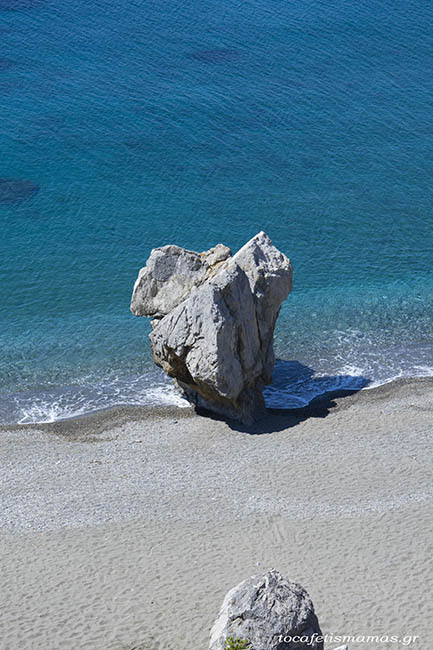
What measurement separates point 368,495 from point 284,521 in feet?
11.1

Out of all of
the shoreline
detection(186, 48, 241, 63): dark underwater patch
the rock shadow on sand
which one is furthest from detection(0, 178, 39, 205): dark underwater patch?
detection(186, 48, 241, 63): dark underwater patch

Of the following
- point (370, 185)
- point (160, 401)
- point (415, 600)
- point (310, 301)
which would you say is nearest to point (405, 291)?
point (310, 301)

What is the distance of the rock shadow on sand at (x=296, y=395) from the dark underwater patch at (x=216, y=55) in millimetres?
41955

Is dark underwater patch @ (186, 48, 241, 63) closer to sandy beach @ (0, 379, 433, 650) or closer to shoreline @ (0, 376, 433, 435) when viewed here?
shoreline @ (0, 376, 433, 435)

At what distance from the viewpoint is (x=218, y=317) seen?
34500 mm

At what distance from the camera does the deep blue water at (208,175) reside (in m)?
43.7

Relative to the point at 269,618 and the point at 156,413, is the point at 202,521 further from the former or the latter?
the point at 269,618

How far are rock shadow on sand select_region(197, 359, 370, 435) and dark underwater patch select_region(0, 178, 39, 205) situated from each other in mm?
24281

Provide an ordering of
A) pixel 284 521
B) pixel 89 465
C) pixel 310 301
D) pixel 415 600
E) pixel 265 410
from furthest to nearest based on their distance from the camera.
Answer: pixel 310 301, pixel 265 410, pixel 89 465, pixel 284 521, pixel 415 600

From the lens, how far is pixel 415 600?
2591 cm

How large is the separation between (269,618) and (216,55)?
212 feet

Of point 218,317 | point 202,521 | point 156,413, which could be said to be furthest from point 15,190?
point 202,521

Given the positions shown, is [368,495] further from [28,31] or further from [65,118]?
[28,31]

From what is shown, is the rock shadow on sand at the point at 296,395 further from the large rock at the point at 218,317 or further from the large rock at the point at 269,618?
the large rock at the point at 269,618
